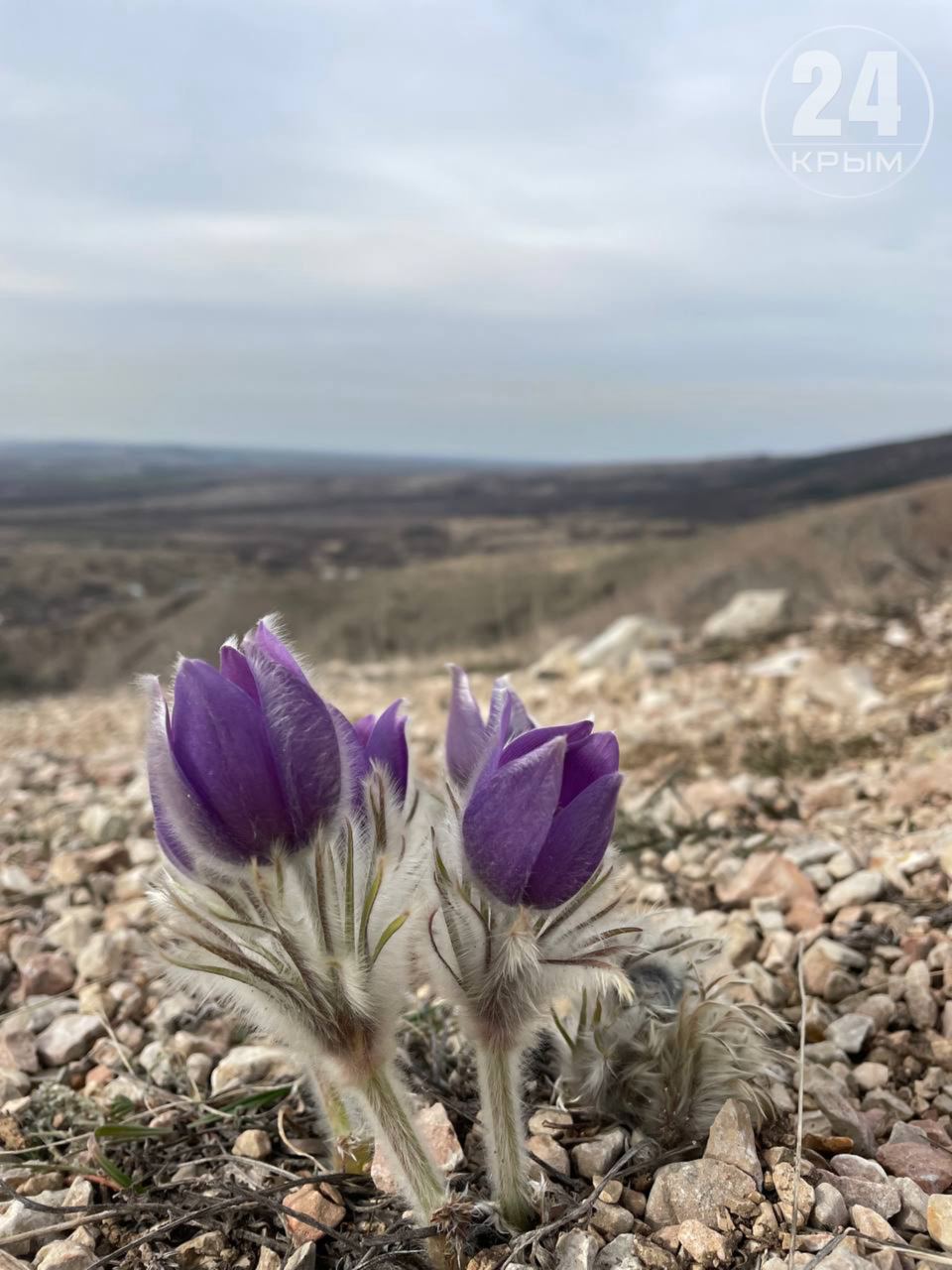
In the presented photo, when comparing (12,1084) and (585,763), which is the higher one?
(585,763)

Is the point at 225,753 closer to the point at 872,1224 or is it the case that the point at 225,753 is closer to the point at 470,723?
the point at 470,723

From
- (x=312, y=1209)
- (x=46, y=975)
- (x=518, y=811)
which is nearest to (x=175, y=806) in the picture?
(x=518, y=811)

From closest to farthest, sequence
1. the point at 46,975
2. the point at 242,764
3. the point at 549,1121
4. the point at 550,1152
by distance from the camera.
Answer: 1. the point at 242,764
2. the point at 550,1152
3. the point at 549,1121
4. the point at 46,975

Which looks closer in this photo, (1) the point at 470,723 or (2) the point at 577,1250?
(2) the point at 577,1250

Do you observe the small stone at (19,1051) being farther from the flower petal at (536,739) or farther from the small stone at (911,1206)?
the small stone at (911,1206)

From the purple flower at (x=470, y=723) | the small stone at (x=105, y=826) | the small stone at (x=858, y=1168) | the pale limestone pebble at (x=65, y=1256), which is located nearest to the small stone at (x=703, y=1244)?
the small stone at (x=858, y=1168)

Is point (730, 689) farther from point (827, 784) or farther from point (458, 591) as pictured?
point (458, 591)

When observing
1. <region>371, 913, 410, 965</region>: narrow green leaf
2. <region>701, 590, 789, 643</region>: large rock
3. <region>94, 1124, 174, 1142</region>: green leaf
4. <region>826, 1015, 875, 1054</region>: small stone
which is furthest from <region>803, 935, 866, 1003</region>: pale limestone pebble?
<region>701, 590, 789, 643</region>: large rock
